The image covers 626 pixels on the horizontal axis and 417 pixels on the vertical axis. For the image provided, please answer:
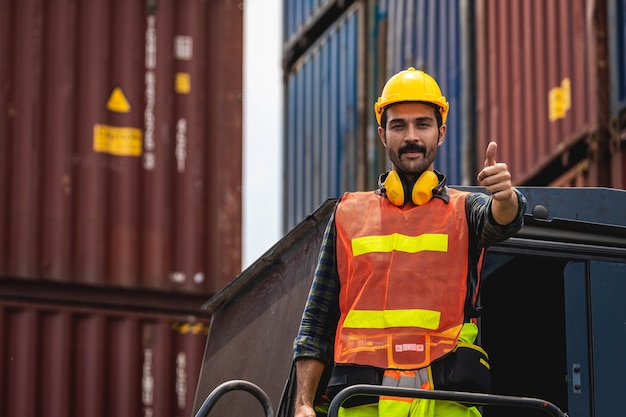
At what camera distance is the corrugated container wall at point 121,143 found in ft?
45.4

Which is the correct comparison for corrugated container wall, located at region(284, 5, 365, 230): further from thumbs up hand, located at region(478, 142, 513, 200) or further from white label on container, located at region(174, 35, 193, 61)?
thumbs up hand, located at region(478, 142, 513, 200)

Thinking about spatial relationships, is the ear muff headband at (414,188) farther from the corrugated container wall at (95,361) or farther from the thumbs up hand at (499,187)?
the corrugated container wall at (95,361)

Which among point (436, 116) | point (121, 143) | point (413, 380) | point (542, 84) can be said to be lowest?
point (413, 380)

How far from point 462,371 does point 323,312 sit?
0.64 metres

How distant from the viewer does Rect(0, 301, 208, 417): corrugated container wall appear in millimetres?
13273

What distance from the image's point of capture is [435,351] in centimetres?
482

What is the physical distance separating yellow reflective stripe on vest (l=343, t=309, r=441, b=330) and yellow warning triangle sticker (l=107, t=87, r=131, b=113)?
32.3 feet

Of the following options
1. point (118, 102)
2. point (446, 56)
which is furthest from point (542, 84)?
point (118, 102)

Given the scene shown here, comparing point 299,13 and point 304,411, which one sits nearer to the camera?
point 304,411

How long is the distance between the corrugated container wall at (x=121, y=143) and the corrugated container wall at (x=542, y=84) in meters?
3.36

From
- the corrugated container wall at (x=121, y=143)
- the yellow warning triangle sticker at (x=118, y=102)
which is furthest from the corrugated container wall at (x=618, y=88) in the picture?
the yellow warning triangle sticker at (x=118, y=102)

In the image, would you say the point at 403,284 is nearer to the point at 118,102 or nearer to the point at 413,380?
the point at 413,380

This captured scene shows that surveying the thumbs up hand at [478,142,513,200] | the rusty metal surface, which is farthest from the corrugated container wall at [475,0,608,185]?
the thumbs up hand at [478,142,513,200]

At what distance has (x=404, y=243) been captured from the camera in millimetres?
4984
